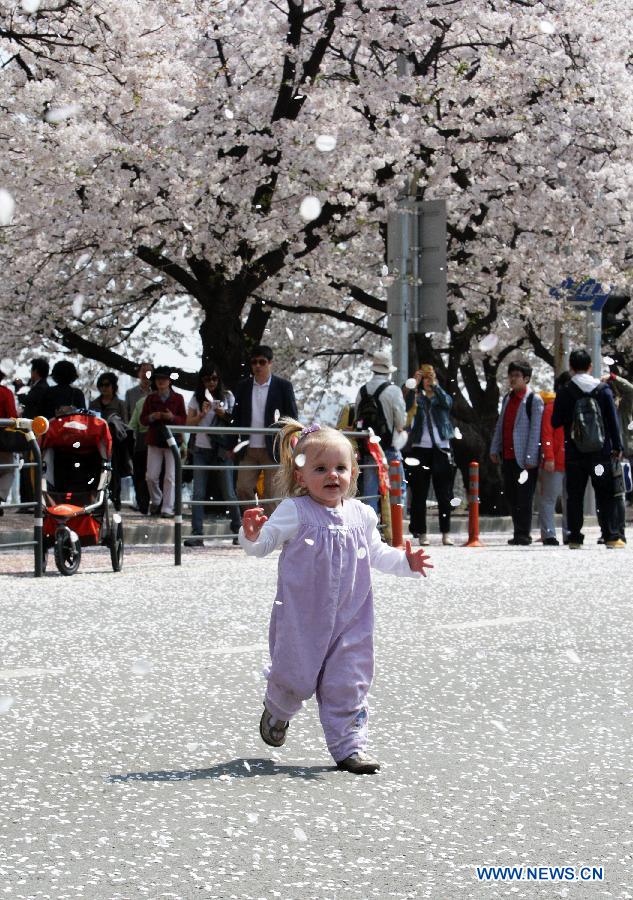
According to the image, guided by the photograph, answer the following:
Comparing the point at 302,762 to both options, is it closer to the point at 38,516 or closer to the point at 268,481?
the point at 38,516

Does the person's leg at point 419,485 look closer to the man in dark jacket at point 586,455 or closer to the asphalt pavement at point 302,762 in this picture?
the man in dark jacket at point 586,455

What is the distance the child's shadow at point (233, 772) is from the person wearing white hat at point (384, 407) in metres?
10.6

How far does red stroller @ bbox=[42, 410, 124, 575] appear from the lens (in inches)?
501

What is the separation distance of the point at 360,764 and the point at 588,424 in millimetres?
10703

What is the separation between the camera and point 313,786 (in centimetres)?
518

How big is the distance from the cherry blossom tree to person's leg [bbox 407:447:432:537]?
542 centimetres

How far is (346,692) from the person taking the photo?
17.7ft

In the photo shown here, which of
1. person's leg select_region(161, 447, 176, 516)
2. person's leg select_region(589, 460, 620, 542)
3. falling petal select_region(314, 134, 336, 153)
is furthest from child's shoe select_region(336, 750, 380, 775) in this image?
falling petal select_region(314, 134, 336, 153)

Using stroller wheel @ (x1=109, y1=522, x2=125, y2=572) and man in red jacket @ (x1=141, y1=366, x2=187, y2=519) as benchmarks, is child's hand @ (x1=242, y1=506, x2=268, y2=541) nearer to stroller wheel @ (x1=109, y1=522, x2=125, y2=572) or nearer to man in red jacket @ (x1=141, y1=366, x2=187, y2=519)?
stroller wheel @ (x1=109, y1=522, x2=125, y2=572)

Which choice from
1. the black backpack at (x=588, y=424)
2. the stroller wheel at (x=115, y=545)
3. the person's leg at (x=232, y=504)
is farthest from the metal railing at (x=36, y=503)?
the black backpack at (x=588, y=424)

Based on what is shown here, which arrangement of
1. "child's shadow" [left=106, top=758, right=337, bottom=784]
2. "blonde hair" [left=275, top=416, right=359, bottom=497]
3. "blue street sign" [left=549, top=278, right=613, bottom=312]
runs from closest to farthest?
"child's shadow" [left=106, top=758, right=337, bottom=784], "blonde hair" [left=275, top=416, right=359, bottom=497], "blue street sign" [left=549, top=278, right=613, bottom=312]

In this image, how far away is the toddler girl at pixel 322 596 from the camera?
213 inches

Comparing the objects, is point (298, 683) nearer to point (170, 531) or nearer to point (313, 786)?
point (313, 786)

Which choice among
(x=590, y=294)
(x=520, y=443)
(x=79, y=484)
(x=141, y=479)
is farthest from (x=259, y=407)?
(x=590, y=294)
